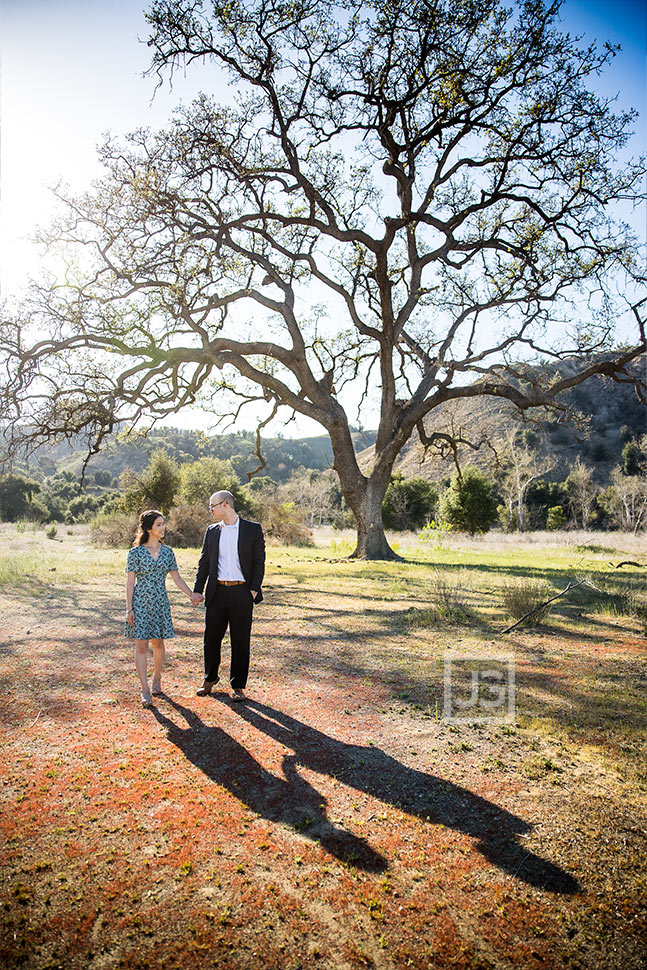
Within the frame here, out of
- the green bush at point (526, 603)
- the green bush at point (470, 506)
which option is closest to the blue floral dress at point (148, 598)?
the green bush at point (526, 603)

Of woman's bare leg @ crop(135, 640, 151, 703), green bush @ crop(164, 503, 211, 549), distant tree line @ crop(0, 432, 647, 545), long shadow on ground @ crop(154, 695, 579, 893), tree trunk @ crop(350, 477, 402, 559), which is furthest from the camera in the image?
distant tree line @ crop(0, 432, 647, 545)

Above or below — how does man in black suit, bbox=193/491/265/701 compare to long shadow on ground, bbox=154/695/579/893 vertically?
above

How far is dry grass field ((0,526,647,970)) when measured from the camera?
7.17ft

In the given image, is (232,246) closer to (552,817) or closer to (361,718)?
(361,718)

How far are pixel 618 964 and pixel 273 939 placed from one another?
138cm

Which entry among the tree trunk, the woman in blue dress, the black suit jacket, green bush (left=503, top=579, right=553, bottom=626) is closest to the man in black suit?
the black suit jacket

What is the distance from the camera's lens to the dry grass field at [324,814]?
7.17 feet

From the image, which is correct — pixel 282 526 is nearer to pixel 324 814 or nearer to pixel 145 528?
pixel 145 528

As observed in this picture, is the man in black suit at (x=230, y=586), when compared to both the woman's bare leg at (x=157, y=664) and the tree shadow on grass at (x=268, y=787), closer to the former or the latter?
the woman's bare leg at (x=157, y=664)

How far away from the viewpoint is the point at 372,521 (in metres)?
16.2

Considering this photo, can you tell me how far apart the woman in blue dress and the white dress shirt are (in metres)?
0.34

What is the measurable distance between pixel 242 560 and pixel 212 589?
40 cm

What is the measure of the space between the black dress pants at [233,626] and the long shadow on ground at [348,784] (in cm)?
56

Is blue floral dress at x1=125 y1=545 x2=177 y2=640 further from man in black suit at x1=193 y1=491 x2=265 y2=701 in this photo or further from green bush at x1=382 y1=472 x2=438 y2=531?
green bush at x1=382 y1=472 x2=438 y2=531
